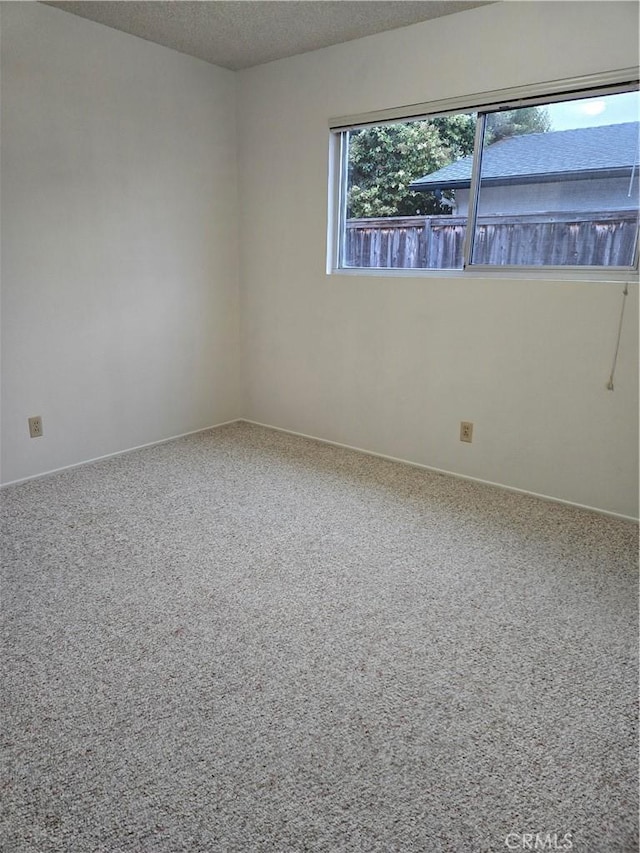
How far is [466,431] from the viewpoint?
3168 mm

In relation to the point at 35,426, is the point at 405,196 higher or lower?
higher

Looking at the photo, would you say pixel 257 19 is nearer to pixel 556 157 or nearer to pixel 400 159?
pixel 400 159

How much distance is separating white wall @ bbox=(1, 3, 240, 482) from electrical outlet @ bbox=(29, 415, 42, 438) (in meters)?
0.03

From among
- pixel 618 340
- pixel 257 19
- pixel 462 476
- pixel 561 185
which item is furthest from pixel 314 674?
pixel 257 19

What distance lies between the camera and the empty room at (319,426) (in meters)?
1.40

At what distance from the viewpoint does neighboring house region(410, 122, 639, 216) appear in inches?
99.3

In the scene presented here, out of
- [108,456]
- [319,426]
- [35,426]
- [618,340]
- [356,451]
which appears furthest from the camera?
[319,426]

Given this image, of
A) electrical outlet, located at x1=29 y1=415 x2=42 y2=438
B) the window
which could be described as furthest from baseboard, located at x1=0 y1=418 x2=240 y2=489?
the window

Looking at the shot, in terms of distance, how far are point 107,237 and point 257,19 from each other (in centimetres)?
Result: 137

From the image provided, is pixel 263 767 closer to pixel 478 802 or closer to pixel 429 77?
pixel 478 802

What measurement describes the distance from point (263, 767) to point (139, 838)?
0.31 m

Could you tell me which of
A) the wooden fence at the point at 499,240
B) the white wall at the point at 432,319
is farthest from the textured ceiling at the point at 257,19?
the wooden fence at the point at 499,240

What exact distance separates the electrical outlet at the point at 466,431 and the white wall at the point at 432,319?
0.04m

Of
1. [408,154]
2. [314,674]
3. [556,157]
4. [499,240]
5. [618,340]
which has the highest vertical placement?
[408,154]
